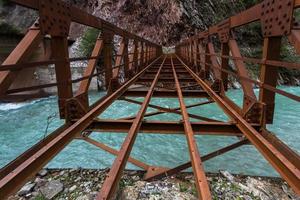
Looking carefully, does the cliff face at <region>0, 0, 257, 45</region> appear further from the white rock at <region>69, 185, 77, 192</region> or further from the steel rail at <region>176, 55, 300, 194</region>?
the steel rail at <region>176, 55, 300, 194</region>

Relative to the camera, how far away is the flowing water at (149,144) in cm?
934

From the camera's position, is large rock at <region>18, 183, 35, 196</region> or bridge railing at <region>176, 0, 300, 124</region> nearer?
bridge railing at <region>176, 0, 300, 124</region>

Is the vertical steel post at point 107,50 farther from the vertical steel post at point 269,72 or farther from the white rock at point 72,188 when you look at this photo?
the vertical steel post at point 269,72

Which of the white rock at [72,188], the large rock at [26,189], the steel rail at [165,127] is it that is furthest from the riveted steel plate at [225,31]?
the large rock at [26,189]

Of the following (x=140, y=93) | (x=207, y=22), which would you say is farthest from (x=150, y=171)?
(x=207, y=22)

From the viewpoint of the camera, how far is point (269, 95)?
3494mm

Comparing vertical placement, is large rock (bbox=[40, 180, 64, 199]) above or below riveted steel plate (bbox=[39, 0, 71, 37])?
below

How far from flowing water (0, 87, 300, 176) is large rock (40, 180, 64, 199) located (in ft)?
4.79

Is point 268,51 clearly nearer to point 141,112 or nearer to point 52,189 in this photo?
point 141,112

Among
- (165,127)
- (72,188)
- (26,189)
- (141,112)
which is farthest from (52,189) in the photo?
(165,127)

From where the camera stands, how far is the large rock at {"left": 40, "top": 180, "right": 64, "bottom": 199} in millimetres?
5070

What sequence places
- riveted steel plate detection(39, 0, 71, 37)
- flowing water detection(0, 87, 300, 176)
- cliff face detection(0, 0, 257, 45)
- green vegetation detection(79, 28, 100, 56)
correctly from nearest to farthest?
riveted steel plate detection(39, 0, 71, 37) < flowing water detection(0, 87, 300, 176) < green vegetation detection(79, 28, 100, 56) < cliff face detection(0, 0, 257, 45)

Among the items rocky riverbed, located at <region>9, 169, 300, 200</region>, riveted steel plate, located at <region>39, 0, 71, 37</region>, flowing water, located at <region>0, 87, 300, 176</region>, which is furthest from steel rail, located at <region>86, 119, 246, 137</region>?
flowing water, located at <region>0, 87, 300, 176</region>

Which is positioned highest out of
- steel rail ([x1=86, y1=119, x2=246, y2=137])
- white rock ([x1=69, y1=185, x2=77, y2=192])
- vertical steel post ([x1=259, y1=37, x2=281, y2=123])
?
vertical steel post ([x1=259, y1=37, x2=281, y2=123])
